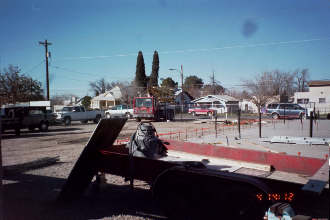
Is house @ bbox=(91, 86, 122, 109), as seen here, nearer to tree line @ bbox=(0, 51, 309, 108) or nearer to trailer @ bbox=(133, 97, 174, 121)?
tree line @ bbox=(0, 51, 309, 108)

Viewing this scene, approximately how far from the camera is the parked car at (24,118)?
54.6 ft

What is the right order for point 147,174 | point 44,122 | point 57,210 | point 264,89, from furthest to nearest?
point 264,89 → point 44,122 → point 57,210 → point 147,174

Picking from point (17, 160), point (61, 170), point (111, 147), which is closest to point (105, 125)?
point (111, 147)

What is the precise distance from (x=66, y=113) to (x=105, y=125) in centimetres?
2087

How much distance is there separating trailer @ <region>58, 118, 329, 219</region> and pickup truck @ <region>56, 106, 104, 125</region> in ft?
65.4

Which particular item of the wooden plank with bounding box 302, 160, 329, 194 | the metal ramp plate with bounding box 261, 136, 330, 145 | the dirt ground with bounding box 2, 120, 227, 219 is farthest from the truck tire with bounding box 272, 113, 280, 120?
the wooden plank with bounding box 302, 160, 329, 194

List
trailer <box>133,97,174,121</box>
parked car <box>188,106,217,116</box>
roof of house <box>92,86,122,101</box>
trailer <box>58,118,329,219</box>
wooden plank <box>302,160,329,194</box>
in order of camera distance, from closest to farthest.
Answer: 1. wooden plank <box>302,160,329,194</box>
2. trailer <box>58,118,329,219</box>
3. trailer <box>133,97,174,121</box>
4. parked car <box>188,106,217,116</box>
5. roof of house <box>92,86,122,101</box>

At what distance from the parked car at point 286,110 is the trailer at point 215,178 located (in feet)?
77.3

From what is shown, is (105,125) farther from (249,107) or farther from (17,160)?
(249,107)

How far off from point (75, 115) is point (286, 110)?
21109 millimetres

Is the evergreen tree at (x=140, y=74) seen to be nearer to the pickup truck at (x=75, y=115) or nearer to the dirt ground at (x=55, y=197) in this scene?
the pickup truck at (x=75, y=115)

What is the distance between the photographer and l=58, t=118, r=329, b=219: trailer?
271 cm

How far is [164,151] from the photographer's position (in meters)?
6.06

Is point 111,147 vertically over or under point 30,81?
under
